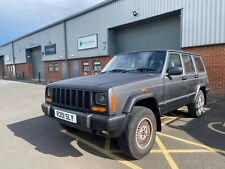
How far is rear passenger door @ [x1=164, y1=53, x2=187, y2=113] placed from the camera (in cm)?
443

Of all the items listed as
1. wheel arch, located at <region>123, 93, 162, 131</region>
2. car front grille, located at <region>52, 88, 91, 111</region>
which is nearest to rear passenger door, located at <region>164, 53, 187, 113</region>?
wheel arch, located at <region>123, 93, 162, 131</region>

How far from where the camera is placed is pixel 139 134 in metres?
3.66

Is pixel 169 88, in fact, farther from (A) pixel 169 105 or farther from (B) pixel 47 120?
(B) pixel 47 120

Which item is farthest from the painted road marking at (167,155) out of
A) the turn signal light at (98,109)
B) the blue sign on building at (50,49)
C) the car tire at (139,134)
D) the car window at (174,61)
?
the blue sign on building at (50,49)

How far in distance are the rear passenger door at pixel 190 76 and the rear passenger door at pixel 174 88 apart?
258 millimetres

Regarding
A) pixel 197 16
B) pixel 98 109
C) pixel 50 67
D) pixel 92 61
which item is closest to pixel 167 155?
pixel 98 109

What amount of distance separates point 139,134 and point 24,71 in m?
30.1

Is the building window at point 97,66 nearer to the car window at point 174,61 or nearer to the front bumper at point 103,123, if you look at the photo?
the car window at point 174,61

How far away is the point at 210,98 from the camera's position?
9656 millimetres

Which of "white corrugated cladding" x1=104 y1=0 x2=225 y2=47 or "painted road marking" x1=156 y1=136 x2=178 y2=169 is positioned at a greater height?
"white corrugated cladding" x1=104 y1=0 x2=225 y2=47

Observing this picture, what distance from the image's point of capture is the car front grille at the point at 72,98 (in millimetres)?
3473

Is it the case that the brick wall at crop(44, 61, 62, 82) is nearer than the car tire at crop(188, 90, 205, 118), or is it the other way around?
the car tire at crop(188, 90, 205, 118)

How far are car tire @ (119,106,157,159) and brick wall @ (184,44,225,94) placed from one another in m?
Answer: 7.15

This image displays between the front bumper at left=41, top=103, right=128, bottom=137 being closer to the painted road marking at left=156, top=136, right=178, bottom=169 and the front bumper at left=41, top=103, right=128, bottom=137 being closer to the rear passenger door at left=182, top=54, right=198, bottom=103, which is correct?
the painted road marking at left=156, top=136, right=178, bottom=169
